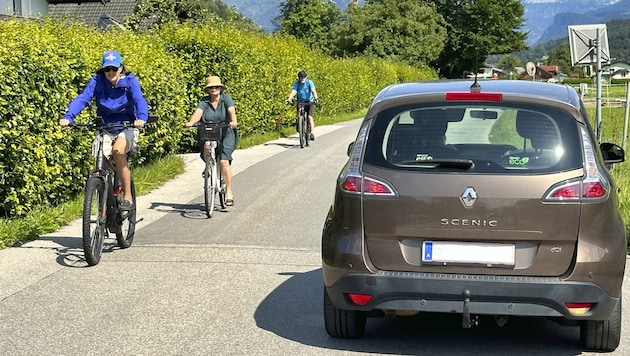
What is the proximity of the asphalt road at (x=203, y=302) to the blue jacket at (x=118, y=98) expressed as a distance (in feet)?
4.22

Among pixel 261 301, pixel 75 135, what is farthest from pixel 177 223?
pixel 261 301

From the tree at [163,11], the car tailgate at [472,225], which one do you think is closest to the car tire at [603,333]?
the car tailgate at [472,225]

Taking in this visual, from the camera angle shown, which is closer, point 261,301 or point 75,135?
point 261,301

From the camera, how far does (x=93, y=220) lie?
7914 millimetres

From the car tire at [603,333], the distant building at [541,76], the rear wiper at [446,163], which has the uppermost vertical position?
the rear wiper at [446,163]

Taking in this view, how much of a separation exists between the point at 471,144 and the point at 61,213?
612cm

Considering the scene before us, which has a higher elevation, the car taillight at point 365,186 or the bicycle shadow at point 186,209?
the car taillight at point 365,186

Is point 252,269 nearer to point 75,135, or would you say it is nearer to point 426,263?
point 426,263

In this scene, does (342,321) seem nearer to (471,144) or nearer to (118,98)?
(471,144)

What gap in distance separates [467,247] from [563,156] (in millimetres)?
743

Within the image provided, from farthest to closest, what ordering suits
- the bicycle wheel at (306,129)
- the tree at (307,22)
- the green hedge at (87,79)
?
the tree at (307,22) < the bicycle wheel at (306,129) < the green hedge at (87,79)

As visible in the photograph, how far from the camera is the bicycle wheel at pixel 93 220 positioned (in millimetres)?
7586

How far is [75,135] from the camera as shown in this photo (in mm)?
11055

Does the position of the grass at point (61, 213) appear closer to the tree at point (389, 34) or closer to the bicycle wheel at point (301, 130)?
the bicycle wheel at point (301, 130)
